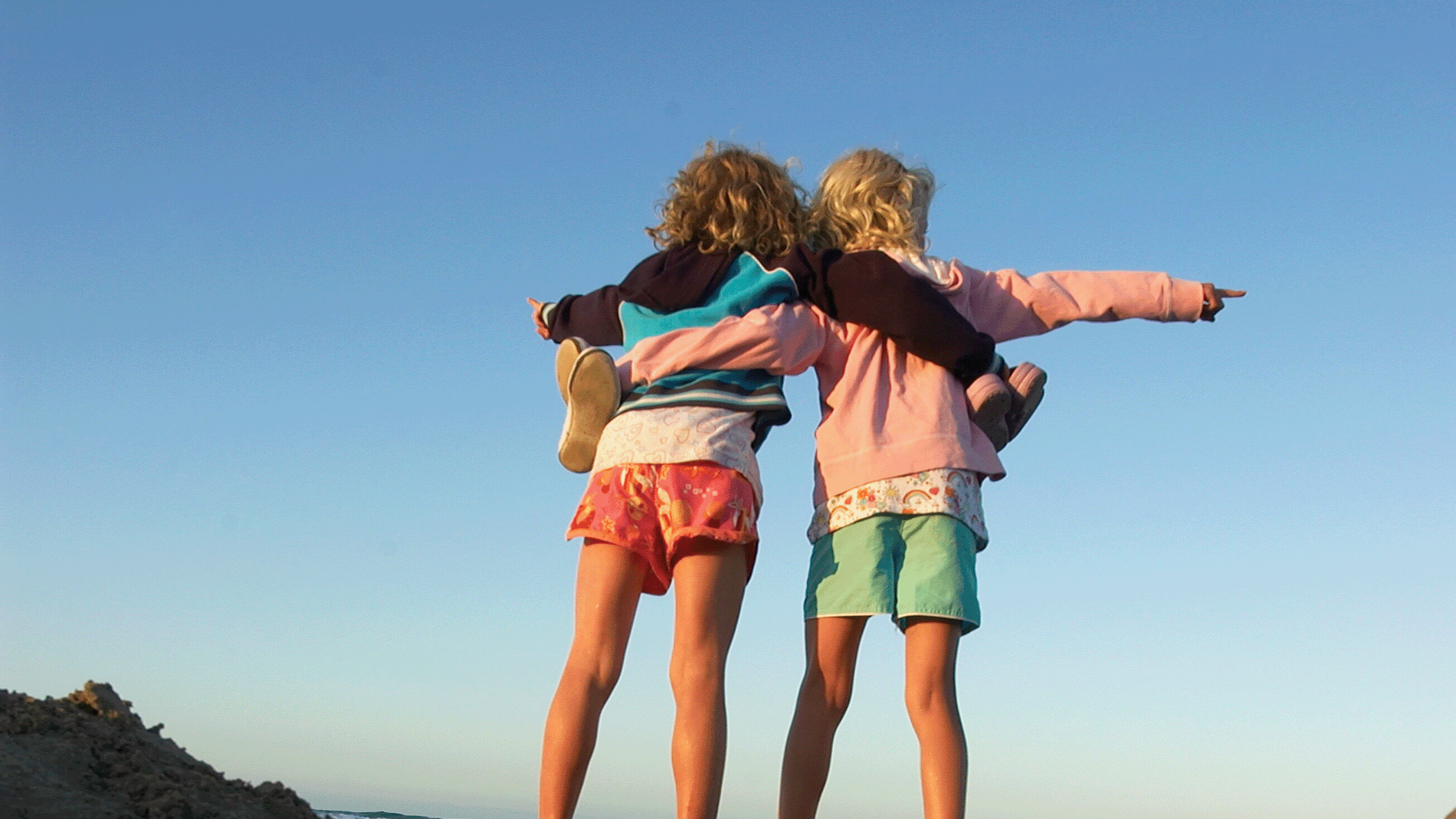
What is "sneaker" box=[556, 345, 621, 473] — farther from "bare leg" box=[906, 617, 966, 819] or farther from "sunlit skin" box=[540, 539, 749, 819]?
"bare leg" box=[906, 617, 966, 819]

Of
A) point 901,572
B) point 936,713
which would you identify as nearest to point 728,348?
point 901,572

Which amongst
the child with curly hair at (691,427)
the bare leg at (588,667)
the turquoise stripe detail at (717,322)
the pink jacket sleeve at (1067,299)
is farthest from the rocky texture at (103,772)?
the pink jacket sleeve at (1067,299)

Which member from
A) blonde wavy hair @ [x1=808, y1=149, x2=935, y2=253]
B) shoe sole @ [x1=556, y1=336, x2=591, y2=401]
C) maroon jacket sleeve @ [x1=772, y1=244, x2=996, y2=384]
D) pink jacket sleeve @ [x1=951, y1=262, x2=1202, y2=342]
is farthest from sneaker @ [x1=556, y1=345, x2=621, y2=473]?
pink jacket sleeve @ [x1=951, y1=262, x2=1202, y2=342]

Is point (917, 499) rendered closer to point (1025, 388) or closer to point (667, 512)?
point (1025, 388)

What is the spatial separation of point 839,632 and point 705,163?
1714 mm

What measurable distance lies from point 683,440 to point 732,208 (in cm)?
95

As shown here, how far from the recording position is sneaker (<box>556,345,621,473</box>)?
173 inches

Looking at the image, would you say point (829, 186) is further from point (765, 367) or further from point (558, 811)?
point (558, 811)

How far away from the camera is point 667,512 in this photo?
4.19m

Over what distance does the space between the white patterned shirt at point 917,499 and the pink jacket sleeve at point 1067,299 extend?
740 mm

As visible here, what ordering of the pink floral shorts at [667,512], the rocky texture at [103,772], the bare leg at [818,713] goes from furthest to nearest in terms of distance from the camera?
1. the bare leg at [818,713]
2. the pink floral shorts at [667,512]
3. the rocky texture at [103,772]

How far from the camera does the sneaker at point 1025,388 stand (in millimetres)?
4719

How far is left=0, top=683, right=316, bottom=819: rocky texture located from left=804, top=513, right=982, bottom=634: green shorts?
5.90 ft

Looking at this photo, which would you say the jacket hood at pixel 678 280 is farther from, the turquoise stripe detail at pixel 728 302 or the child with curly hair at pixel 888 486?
the child with curly hair at pixel 888 486
